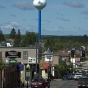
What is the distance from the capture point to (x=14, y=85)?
208 feet

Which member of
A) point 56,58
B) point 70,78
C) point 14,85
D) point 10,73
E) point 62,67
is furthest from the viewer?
point 56,58

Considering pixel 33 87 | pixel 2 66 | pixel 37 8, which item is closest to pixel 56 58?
pixel 37 8

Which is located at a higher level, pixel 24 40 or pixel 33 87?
pixel 24 40

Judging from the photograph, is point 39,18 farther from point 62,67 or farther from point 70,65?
point 62,67

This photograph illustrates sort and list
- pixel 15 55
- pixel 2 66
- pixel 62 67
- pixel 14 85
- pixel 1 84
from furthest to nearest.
Result: 1. pixel 62 67
2. pixel 15 55
3. pixel 14 85
4. pixel 1 84
5. pixel 2 66

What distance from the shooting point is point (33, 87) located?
5309cm

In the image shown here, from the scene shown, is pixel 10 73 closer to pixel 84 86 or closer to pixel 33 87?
pixel 33 87

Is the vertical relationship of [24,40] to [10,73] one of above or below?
above

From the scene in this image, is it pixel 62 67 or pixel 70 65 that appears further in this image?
pixel 70 65

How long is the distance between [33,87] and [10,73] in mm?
7433

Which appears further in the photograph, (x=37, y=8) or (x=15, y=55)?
(x=37, y=8)

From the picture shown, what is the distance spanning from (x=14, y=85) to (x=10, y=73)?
14.4 ft

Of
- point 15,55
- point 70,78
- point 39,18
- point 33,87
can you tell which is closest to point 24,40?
point 39,18

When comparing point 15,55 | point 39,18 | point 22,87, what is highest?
point 39,18
